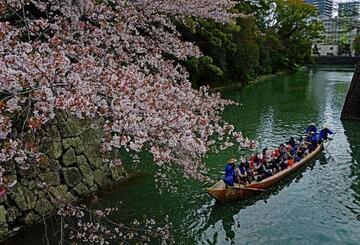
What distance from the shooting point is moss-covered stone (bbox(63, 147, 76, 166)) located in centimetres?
884

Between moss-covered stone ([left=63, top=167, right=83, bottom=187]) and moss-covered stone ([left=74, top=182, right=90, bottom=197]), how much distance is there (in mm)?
94

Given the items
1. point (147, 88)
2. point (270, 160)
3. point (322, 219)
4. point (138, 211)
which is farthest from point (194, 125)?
point (270, 160)

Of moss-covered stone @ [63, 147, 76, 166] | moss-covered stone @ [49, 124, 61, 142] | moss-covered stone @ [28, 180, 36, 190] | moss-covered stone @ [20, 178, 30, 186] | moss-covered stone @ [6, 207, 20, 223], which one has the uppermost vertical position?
A: moss-covered stone @ [49, 124, 61, 142]

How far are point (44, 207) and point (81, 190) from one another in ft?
3.69

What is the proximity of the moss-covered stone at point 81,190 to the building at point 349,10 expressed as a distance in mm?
17353

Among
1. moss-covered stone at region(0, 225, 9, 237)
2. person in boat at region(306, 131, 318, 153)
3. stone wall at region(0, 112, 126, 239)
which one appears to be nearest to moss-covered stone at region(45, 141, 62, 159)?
stone wall at region(0, 112, 126, 239)

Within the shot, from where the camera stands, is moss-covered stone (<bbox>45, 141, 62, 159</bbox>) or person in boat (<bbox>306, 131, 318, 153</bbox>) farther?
person in boat (<bbox>306, 131, 318, 153</bbox>)

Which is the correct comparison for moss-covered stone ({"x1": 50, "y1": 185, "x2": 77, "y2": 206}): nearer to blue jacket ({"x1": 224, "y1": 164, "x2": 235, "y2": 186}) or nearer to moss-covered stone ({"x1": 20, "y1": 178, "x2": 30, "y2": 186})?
moss-covered stone ({"x1": 20, "y1": 178, "x2": 30, "y2": 186})

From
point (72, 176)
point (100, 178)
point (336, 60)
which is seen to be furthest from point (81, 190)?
point (336, 60)

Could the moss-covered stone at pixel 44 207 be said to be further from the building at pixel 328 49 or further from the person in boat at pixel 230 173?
the building at pixel 328 49

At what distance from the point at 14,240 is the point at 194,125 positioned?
167 inches

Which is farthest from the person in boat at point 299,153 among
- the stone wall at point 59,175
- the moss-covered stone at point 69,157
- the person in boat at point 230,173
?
the moss-covered stone at point 69,157

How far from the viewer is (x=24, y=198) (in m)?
7.87

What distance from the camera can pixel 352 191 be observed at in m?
10.5
